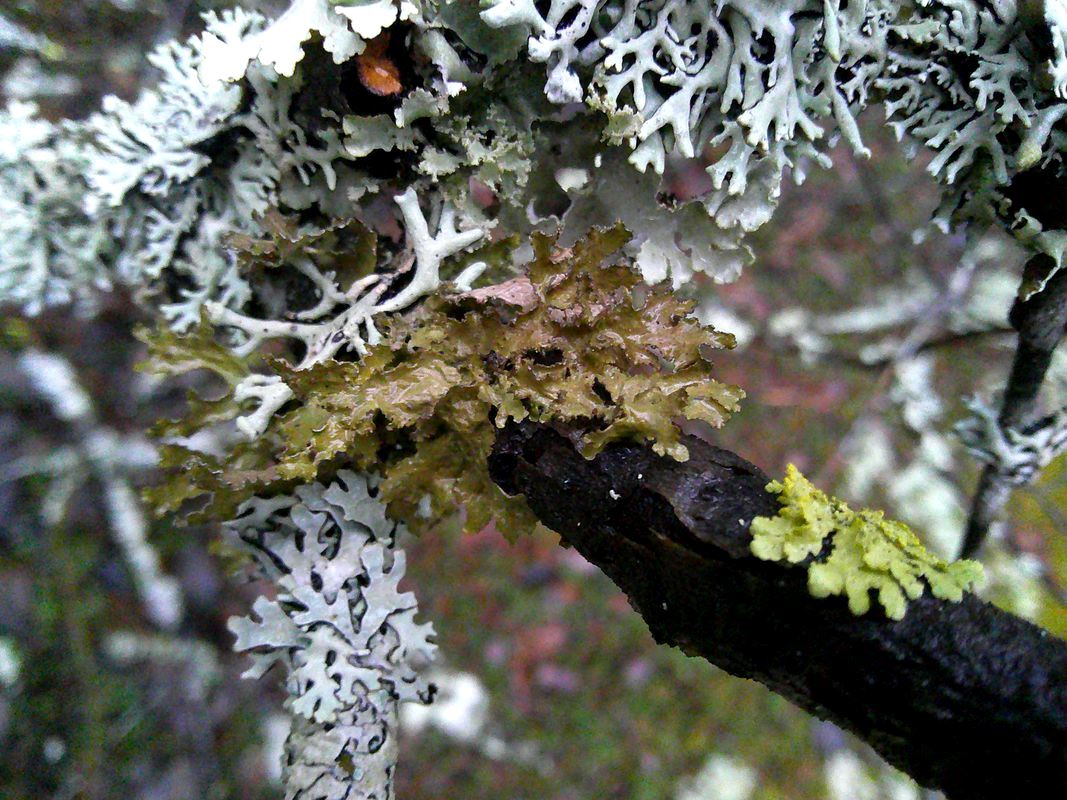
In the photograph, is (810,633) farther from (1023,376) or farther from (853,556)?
(1023,376)

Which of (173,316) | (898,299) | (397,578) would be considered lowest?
(397,578)

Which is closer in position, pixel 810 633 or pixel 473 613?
pixel 810 633

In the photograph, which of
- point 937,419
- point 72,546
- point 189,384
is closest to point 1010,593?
point 937,419

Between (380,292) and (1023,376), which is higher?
(1023,376)

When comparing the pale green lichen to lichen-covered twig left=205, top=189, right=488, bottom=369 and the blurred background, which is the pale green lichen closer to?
lichen-covered twig left=205, top=189, right=488, bottom=369

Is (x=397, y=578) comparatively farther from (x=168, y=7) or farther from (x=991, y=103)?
(x=168, y=7)

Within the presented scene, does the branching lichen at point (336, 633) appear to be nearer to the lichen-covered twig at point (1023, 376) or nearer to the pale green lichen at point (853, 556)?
the pale green lichen at point (853, 556)

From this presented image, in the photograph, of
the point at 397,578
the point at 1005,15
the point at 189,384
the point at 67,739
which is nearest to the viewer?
the point at 1005,15

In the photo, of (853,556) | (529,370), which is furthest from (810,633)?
(529,370)
